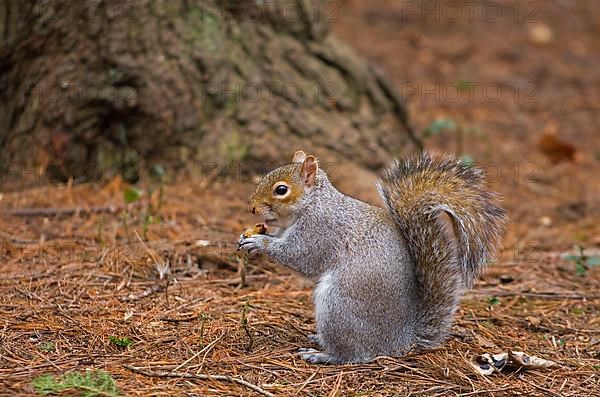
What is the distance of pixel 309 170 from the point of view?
10.6 feet

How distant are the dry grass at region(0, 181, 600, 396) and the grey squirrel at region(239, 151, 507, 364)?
102 millimetres

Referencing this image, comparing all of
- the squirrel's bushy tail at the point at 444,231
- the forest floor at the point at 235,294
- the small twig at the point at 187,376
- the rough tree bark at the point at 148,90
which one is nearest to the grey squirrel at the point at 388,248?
the squirrel's bushy tail at the point at 444,231

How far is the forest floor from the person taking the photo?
286 cm

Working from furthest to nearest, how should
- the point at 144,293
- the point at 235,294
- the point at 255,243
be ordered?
the point at 235,294, the point at 144,293, the point at 255,243

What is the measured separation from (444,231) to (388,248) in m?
0.21

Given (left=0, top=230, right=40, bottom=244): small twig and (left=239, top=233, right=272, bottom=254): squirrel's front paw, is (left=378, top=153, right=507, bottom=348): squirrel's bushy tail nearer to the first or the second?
(left=239, top=233, right=272, bottom=254): squirrel's front paw

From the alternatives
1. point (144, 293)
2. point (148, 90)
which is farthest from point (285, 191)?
point (148, 90)

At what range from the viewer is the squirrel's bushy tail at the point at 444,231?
303cm

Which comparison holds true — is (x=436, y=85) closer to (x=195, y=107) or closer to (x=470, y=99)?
(x=470, y=99)

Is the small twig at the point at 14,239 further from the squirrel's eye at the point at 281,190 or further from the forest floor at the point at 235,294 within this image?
the squirrel's eye at the point at 281,190

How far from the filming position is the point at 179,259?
Answer: 156 inches

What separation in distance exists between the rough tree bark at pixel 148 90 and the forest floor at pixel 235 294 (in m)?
0.20


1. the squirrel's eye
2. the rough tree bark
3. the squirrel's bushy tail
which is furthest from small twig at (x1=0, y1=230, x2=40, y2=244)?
the squirrel's bushy tail

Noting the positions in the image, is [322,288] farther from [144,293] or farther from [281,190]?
[144,293]
